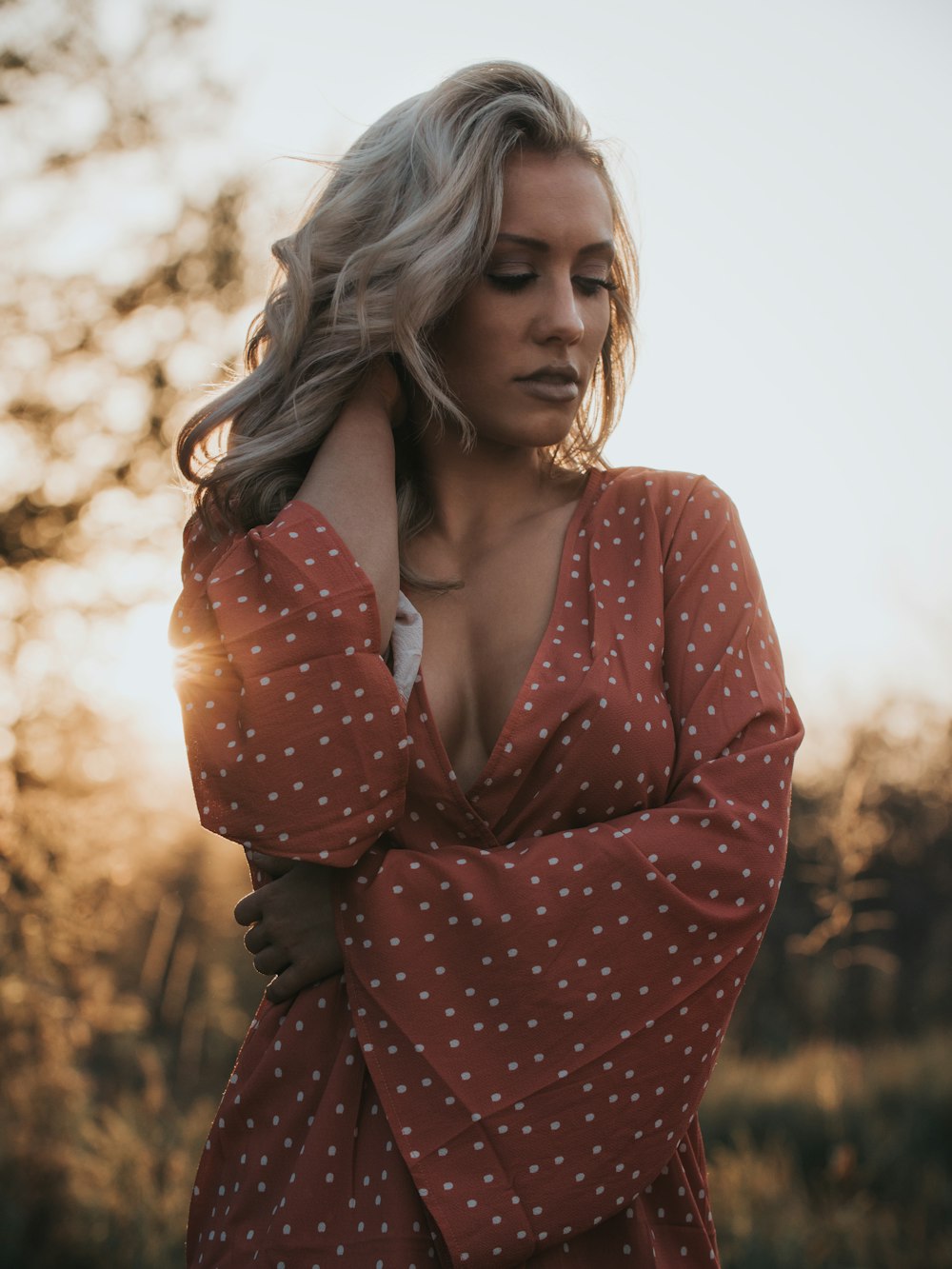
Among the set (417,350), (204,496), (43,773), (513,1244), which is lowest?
(43,773)

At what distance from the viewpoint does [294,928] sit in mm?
1703

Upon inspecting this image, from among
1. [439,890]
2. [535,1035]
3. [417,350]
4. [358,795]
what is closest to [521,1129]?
[535,1035]

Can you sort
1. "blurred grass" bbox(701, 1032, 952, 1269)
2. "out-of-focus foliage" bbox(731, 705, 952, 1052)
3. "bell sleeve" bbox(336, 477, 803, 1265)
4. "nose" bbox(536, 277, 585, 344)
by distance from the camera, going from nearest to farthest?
"bell sleeve" bbox(336, 477, 803, 1265) → "nose" bbox(536, 277, 585, 344) → "blurred grass" bbox(701, 1032, 952, 1269) → "out-of-focus foliage" bbox(731, 705, 952, 1052)

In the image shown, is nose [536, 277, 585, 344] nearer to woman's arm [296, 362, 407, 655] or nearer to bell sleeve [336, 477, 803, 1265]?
woman's arm [296, 362, 407, 655]

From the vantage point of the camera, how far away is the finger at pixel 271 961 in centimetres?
172

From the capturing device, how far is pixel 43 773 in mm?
5047

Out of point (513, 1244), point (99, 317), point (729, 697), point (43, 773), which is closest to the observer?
point (513, 1244)

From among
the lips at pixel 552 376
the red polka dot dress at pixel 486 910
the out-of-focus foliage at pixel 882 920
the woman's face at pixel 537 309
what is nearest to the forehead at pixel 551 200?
the woman's face at pixel 537 309

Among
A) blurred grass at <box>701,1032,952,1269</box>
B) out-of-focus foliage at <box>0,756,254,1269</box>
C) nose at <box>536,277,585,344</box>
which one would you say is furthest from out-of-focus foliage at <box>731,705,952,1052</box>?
nose at <box>536,277,585,344</box>

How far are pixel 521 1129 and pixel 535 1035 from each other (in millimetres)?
110

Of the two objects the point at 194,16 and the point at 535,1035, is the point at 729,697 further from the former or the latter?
the point at 194,16

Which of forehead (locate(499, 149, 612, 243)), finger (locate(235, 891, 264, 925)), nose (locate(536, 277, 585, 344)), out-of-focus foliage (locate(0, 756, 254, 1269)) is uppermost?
forehead (locate(499, 149, 612, 243))

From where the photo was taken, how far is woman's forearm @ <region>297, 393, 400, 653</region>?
1726 mm

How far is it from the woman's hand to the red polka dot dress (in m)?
0.04
